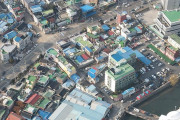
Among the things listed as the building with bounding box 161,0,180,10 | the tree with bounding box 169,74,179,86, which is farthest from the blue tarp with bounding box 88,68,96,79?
the building with bounding box 161,0,180,10

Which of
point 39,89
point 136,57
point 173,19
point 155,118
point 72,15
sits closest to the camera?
point 155,118

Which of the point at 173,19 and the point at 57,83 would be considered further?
the point at 173,19

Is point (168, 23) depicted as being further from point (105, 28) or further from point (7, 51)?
point (7, 51)

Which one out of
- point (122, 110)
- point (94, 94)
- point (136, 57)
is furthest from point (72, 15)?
point (122, 110)

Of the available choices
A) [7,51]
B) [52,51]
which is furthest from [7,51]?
[52,51]

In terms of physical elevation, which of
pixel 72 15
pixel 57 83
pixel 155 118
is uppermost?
pixel 72 15

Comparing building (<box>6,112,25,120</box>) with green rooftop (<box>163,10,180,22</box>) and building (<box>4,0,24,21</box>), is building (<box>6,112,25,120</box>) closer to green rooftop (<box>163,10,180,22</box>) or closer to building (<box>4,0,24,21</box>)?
building (<box>4,0,24,21</box>)

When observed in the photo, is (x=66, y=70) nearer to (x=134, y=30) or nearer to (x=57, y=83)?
(x=57, y=83)
